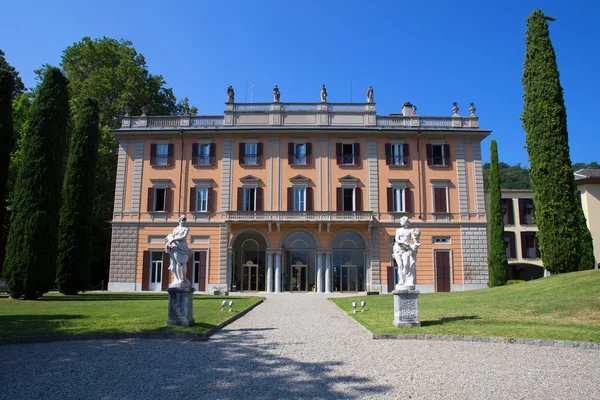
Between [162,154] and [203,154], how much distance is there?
308 centimetres

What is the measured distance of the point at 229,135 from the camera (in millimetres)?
33438

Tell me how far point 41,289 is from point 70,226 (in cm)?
534

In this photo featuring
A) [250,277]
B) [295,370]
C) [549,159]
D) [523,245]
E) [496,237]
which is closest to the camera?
[295,370]

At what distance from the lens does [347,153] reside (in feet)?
109

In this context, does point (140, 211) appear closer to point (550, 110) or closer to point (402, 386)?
point (550, 110)

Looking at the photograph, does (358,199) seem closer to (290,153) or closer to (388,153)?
(388,153)

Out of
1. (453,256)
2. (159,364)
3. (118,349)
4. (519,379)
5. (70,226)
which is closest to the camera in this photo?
(519,379)

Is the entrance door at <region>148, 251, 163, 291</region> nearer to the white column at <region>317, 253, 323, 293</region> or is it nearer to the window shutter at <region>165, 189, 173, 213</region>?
the window shutter at <region>165, 189, 173, 213</region>

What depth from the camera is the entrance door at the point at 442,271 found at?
1230 inches

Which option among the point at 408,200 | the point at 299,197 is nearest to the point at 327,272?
the point at 299,197

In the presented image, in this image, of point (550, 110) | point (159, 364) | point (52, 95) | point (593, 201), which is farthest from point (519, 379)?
point (593, 201)

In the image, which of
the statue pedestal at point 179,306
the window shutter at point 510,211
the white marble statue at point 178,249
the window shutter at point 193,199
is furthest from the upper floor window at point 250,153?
the statue pedestal at point 179,306

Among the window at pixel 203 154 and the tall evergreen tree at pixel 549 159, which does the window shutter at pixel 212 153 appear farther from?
the tall evergreen tree at pixel 549 159

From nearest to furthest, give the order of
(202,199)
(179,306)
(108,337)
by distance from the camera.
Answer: (108,337) → (179,306) → (202,199)
